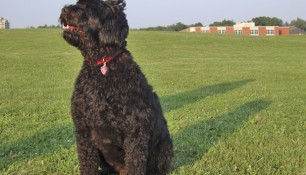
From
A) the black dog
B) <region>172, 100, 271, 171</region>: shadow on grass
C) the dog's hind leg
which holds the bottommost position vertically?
<region>172, 100, 271, 171</region>: shadow on grass

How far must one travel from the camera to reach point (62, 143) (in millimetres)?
6648

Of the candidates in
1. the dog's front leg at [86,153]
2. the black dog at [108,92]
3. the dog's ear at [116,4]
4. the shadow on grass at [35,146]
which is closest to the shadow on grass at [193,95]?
the shadow on grass at [35,146]

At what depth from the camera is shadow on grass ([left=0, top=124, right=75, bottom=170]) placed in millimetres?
5934

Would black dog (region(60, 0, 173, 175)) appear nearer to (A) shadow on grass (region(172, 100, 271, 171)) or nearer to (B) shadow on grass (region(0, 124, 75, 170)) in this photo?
(A) shadow on grass (region(172, 100, 271, 171))

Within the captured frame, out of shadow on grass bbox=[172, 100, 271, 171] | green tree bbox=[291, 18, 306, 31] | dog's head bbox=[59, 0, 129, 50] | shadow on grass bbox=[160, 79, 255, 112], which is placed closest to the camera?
dog's head bbox=[59, 0, 129, 50]

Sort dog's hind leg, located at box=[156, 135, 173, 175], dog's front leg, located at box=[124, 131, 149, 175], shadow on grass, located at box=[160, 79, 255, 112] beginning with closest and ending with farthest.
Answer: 1. dog's front leg, located at box=[124, 131, 149, 175]
2. dog's hind leg, located at box=[156, 135, 173, 175]
3. shadow on grass, located at box=[160, 79, 255, 112]

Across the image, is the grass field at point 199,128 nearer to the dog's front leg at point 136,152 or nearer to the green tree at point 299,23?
the dog's front leg at point 136,152

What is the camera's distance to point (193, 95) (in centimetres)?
1155

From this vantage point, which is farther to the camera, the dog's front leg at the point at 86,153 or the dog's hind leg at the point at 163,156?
the dog's hind leg at the point at 163,156

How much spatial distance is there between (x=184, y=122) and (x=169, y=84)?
6.02 meters

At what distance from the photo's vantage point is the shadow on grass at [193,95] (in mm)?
10086

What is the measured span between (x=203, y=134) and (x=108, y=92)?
3.38 m

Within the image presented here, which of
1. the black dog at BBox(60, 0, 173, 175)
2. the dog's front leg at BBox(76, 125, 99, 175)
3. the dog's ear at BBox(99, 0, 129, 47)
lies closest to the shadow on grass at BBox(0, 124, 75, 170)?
the dog's front leg at BBox(76, 125, 99, 175)

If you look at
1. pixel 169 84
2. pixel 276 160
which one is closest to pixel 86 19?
pixel 276 160
